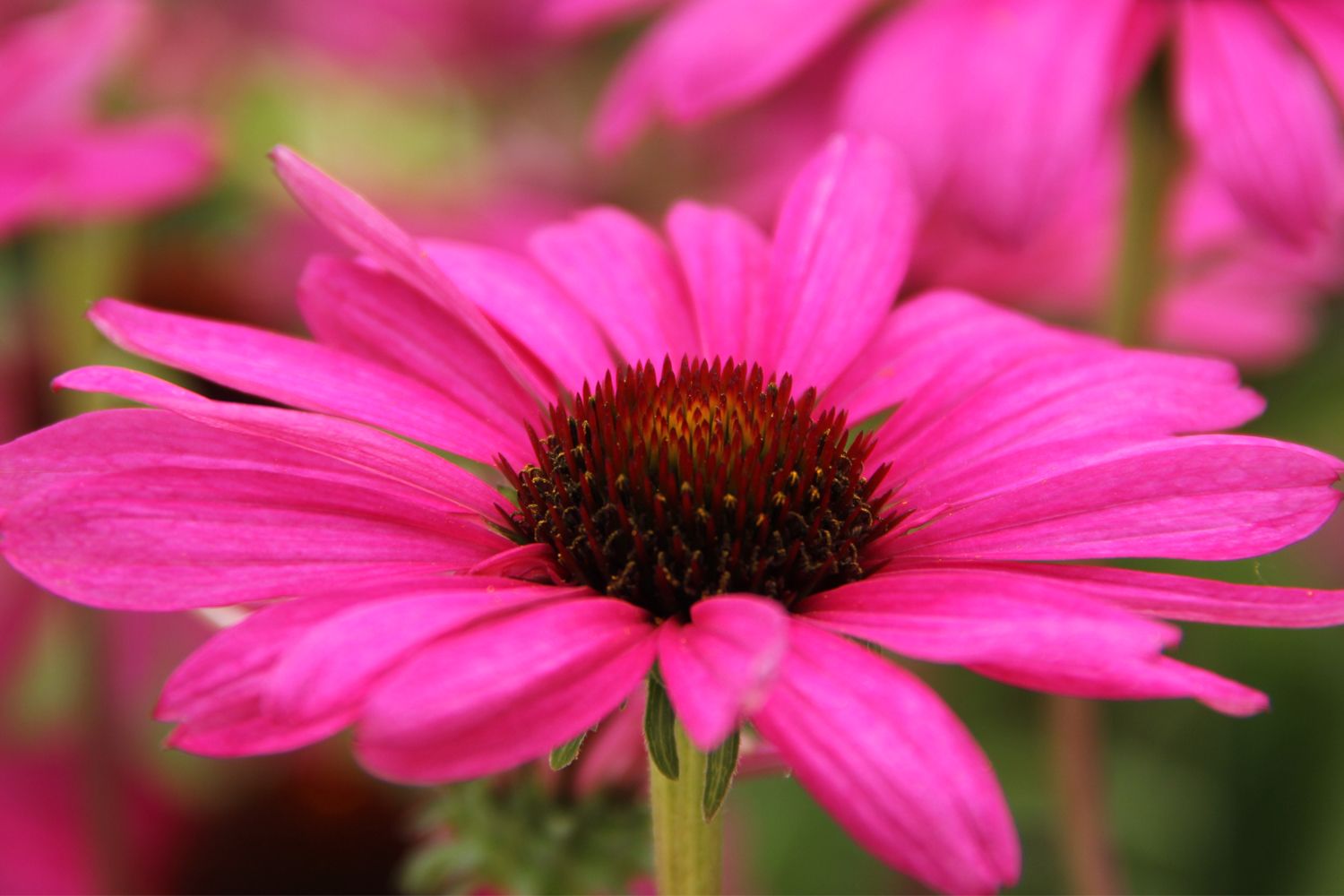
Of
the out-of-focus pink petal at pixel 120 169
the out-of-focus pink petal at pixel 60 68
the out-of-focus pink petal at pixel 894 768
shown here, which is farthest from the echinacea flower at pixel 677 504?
the out-of-focus pink petal at pixel 60 68

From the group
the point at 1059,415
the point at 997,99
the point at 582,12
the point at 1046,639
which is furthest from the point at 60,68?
the point at 1046,639

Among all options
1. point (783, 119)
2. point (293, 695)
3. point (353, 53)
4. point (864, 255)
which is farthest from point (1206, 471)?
point (353, 53)

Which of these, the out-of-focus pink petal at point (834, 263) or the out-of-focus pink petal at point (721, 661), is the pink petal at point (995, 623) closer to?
the out-of-focus pink petal at point (721, 661)

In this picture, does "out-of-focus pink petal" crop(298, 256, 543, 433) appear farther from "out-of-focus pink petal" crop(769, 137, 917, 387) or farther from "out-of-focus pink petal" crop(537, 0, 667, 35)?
"out-of-focus pink petal" crop(537, 0, 667, 35)

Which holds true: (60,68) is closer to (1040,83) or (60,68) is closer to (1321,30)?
(1040,83)

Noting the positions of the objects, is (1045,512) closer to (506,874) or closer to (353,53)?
(506,874)

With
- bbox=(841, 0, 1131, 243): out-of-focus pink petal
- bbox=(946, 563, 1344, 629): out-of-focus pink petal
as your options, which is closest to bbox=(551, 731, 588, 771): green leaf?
bbox=(946, 563, 1344, 629): out-of-focus pink petal
